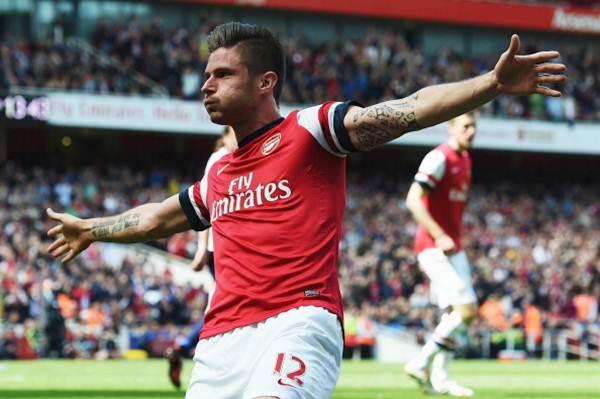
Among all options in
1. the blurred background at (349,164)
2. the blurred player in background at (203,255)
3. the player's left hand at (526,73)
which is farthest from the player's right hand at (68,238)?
the blurred background at (349,164)

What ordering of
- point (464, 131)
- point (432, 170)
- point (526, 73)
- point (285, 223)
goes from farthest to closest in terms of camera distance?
point (464, 131) → point (432, 170) → point (285, 223) → point (526, 73)

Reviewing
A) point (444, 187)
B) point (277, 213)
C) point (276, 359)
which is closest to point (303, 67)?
point (444, 187)

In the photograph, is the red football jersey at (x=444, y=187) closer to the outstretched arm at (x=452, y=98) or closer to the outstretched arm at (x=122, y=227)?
the outstretched arm at (x=122, y=227)

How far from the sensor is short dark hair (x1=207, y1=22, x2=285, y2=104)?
17.9 feet

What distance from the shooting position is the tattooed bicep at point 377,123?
17.0ft

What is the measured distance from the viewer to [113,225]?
6.41 meters

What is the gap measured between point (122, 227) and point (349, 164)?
124 ft

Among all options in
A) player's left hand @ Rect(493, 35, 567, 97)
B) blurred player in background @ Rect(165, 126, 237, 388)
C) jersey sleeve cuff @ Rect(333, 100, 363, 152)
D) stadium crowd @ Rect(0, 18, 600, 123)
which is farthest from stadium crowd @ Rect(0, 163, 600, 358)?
player's left hand @ Rect(493, 35, 567, 97)

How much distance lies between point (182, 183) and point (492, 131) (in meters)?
11.4

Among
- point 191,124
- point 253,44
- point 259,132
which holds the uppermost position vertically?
point 191,124

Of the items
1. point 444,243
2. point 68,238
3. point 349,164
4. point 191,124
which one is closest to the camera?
point 68,238

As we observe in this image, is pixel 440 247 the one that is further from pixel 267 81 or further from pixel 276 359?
pixel 276 359

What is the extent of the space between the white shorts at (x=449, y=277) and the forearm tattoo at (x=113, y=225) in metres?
6.49

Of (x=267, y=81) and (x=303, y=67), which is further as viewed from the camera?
(x=303, y=67)
